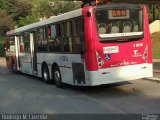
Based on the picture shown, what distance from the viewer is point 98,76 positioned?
13.8 m

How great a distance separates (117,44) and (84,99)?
2.10 m

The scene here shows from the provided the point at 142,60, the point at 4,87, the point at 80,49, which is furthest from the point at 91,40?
the point at 4,87

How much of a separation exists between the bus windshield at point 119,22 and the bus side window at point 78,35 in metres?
0.58

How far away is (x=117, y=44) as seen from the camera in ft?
46.7

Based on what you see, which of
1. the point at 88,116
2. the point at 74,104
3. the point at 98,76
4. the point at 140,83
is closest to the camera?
the point at 88,116

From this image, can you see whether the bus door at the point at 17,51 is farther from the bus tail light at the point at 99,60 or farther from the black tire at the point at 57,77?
the bus tail light at the point at 99,60

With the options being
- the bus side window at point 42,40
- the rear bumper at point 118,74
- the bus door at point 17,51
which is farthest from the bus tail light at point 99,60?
the bus door at point 17,51

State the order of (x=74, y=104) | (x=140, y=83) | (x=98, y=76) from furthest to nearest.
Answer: (x=140, y=83) < (x=98, y=76) < (x=74, y=104)

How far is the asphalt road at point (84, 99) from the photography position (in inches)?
455

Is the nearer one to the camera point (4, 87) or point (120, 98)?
point (120, 98)

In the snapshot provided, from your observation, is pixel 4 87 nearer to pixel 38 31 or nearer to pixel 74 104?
pixel 38 31

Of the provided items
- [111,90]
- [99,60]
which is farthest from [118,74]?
[111,90]

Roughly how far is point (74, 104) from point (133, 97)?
1885mm

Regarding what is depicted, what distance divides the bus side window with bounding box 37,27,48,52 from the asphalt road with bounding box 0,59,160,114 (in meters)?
1.60
